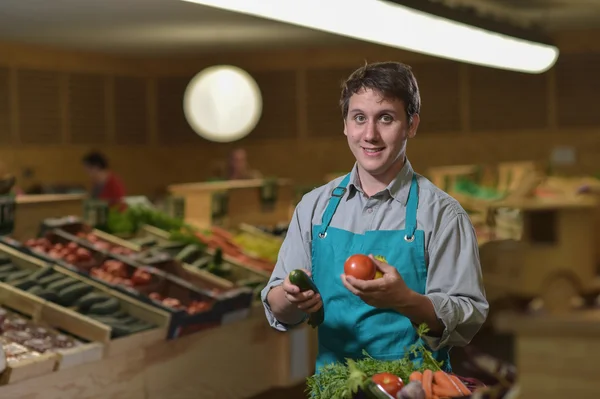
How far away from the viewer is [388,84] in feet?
7.52

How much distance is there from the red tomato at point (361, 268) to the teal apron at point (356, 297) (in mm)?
232

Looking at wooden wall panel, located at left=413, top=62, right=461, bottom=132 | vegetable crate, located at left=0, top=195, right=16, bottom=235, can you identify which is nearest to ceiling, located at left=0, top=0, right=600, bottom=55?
wooden wall panel, located at left=413, top=62, right=461, bottom=132

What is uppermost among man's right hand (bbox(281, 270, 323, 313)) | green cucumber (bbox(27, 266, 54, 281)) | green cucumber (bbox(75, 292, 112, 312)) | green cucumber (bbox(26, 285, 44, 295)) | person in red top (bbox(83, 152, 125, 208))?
man's right hand (bbox(281, 270, 323, 313))

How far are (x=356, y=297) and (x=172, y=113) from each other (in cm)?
1101

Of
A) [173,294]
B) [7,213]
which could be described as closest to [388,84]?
[173,294]

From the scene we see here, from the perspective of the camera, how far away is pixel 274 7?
10.9 ft

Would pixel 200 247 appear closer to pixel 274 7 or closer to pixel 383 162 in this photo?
pixel 274 7

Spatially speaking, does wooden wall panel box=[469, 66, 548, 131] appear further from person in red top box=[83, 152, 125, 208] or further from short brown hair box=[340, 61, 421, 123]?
short brown hair box=[340, 61, 421, 123]

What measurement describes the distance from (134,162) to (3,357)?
9267 mm

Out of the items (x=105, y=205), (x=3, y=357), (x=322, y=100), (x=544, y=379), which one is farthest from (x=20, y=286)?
(x=322, y=100)

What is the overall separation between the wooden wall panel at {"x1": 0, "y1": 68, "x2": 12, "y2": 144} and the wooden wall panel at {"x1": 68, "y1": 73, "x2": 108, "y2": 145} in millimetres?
1033

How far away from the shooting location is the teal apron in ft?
7.55

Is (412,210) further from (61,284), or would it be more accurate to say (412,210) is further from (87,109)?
(87,109)

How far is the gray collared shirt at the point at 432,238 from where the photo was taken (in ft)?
7.34
